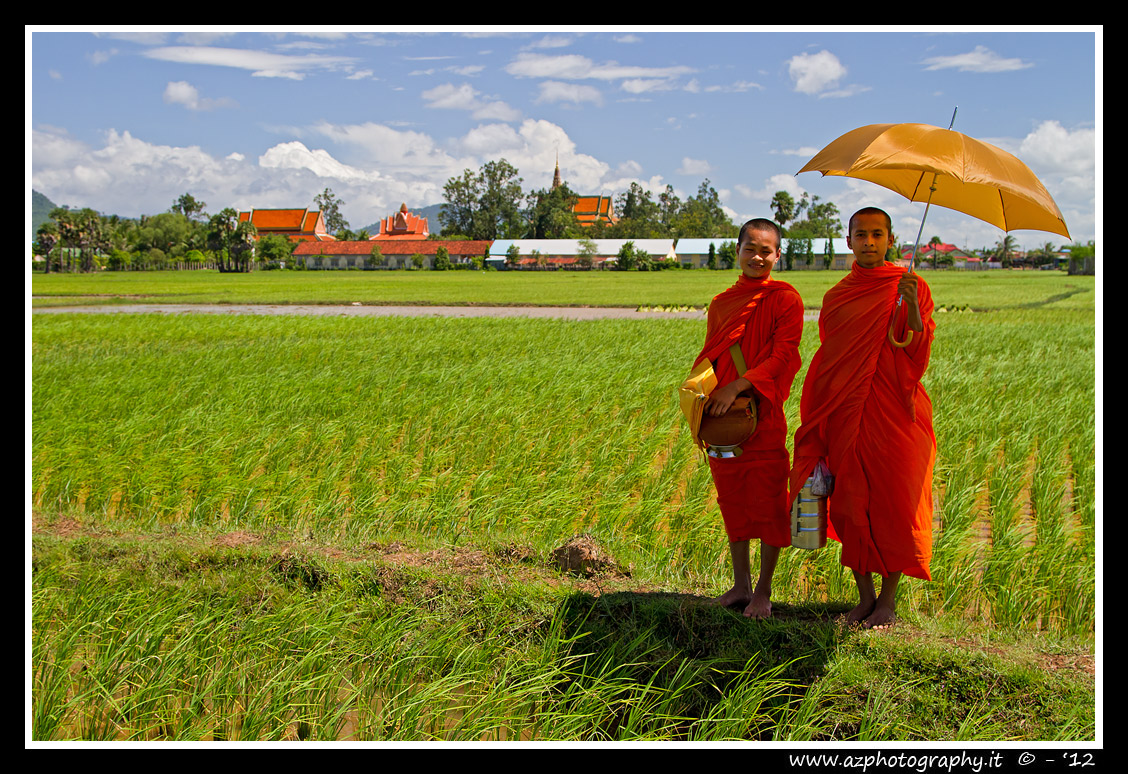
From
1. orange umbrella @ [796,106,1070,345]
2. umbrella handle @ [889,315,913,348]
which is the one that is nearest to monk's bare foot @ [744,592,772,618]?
umbrella handle @ [889,315,913,348]

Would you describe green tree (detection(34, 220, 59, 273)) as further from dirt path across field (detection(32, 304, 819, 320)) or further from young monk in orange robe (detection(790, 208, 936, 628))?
young monk in orange robe (detection(790, 208, 936, 628))

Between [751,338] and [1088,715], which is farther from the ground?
[751,338]

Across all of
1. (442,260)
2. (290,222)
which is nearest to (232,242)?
(442,260)

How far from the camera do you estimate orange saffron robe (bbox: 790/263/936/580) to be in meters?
2.94

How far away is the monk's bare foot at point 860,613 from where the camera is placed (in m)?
3.08

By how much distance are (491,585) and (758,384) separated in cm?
145

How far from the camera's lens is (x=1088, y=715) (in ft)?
8.39

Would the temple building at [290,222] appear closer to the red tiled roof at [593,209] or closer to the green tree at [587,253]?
the red tiled roof at [593,209]

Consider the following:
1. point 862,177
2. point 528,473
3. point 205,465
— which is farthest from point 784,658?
point 205,465

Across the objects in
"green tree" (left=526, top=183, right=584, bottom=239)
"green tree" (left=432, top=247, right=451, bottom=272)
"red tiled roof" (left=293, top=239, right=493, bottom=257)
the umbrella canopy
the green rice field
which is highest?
"green tree" (left=526, top=183, right=584, bottom=239)

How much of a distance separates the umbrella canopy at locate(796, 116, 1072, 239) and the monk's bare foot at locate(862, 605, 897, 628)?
1.61 metres

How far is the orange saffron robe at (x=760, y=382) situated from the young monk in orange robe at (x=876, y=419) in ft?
0.41

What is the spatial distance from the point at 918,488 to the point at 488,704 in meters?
1.82

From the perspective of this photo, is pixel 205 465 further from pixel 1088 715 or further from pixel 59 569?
pixel 1088 715
